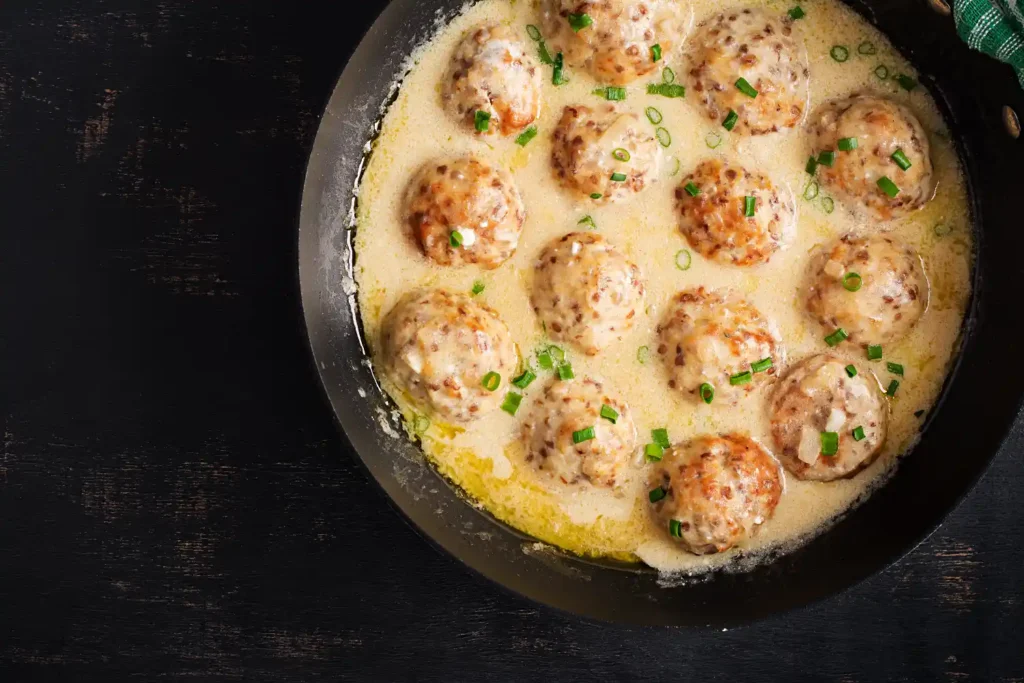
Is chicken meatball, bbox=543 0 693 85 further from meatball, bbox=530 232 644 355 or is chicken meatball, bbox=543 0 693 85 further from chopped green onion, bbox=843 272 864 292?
chopped green onion, bbox=843 272 864 292

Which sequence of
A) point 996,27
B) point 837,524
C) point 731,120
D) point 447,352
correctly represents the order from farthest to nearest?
point 837,524
point 731,120
point 447,352
point 996,27

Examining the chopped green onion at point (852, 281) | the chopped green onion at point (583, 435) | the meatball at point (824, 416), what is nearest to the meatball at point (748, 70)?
the chopped green onion at point (852, 281)

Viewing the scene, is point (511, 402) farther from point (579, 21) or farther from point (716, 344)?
point (579, 21)

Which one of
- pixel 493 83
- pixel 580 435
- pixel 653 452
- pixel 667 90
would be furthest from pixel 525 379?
pixel 667 90

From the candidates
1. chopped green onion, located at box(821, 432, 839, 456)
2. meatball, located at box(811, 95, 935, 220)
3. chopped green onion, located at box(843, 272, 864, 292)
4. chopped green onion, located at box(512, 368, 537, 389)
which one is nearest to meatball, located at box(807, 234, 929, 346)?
chopped green onion, located at box(843, 272, 864, 292)

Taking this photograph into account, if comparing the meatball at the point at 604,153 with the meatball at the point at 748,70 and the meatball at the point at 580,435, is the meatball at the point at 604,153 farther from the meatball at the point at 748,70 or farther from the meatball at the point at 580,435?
the meatball at the point at 580,435

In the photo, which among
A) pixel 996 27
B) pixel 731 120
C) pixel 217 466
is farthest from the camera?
pixel 217 466

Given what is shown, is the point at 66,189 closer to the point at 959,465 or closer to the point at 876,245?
the point at 876,245
